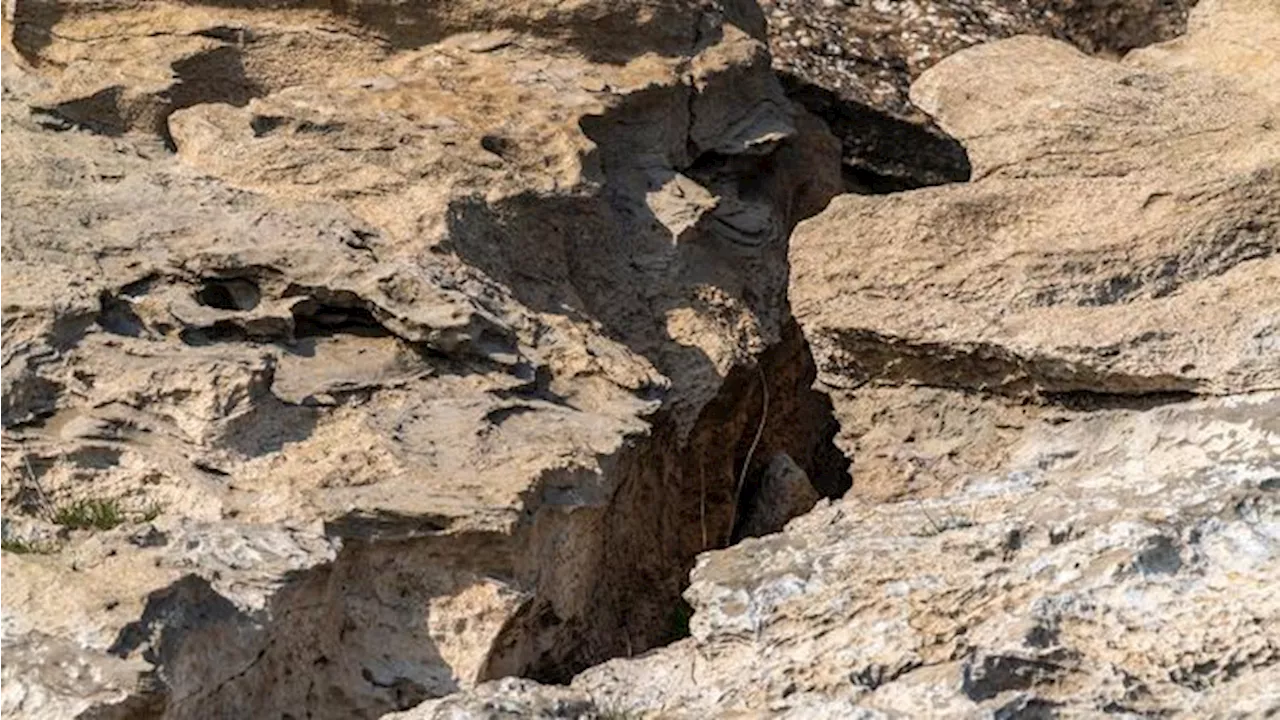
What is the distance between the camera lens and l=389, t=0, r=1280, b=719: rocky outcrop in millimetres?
6988

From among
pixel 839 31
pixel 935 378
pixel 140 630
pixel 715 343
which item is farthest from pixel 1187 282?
pixel 839 31

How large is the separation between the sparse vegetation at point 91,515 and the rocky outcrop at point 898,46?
20.5 ft

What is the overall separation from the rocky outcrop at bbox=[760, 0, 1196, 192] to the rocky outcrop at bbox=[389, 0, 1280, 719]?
3005 mm

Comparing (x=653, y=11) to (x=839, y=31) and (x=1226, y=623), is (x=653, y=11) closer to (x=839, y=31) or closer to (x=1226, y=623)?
(x=839, y=31)

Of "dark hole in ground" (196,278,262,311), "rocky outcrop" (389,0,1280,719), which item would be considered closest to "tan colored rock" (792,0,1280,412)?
"rocky outcrop" (389,0,1280,719)

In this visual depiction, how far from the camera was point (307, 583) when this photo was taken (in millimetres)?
7688

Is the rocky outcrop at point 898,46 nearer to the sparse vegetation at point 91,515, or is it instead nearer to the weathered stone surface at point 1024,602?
the weathered stone surface at point 1024,602

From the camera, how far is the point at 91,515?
7.99m

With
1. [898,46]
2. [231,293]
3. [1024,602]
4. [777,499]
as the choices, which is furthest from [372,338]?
→ [898,46]

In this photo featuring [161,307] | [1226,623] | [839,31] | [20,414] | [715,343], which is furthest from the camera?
[839,31]

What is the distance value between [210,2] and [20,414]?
2.94 meters

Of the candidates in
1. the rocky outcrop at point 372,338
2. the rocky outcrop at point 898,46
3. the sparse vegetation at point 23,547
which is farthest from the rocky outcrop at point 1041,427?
the rocky outcrop at point 898,46

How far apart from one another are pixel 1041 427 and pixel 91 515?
3244mm

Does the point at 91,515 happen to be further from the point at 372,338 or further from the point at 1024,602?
the point at 1024,602
